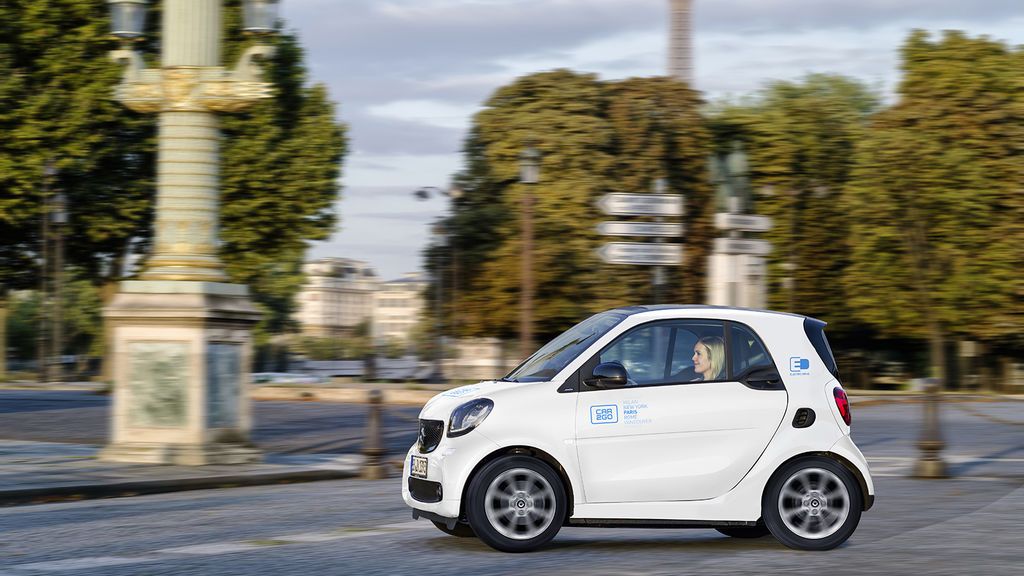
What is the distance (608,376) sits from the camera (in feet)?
27.6

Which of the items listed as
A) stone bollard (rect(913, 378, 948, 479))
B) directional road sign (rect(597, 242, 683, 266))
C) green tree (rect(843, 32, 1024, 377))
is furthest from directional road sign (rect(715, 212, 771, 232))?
green tree (rect(843, 32, 1024, 377))

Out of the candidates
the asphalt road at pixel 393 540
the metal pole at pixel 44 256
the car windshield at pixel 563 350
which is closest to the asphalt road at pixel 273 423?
the asphalt road at pixel 393 540

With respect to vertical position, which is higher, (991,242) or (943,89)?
(943,89)

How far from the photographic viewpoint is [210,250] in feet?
50.9

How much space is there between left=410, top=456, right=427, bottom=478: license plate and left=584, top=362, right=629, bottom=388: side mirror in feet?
3.73

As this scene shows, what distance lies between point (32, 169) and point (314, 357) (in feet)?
410

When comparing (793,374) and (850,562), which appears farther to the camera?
(793,374)

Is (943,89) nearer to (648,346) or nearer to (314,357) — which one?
(648,346)

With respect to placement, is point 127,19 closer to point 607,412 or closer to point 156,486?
point 156,486

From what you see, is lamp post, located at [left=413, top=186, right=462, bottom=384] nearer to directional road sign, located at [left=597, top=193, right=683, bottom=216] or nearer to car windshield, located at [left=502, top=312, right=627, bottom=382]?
directional road sign, located at [left=597, top=193, right=683, bottom=216]

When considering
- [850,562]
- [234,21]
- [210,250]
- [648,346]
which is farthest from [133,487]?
[234,21]

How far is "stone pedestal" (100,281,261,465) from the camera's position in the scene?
14961mm

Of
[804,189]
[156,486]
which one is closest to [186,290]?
[156,486]

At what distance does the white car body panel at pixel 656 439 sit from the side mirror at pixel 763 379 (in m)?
0.03
